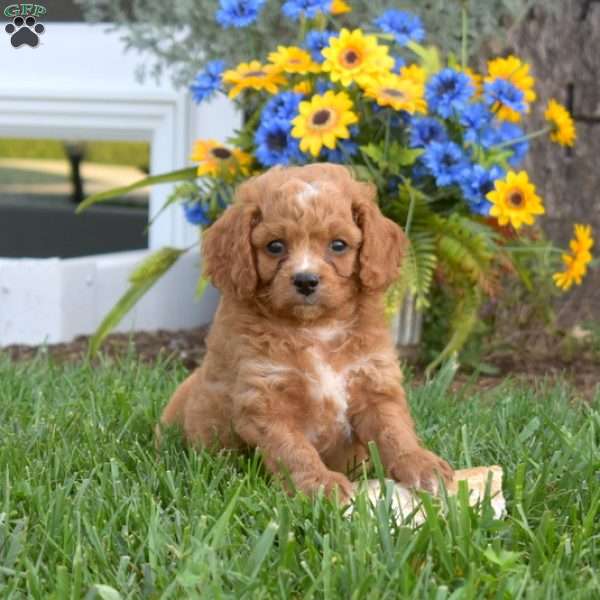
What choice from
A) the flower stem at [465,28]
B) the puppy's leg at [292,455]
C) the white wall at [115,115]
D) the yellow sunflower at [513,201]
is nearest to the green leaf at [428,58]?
the flower stem at [465,28]

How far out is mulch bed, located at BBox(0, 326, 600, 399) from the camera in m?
5.29

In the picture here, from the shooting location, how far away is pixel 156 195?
6.79m

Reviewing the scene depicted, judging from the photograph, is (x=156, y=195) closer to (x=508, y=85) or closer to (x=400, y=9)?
(x=400, y=9)

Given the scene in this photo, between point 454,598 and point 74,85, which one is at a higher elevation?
point 74,85

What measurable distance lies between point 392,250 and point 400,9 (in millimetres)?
2847

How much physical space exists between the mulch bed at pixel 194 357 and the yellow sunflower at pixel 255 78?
1178 mm

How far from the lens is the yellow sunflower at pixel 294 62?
16.5 ft

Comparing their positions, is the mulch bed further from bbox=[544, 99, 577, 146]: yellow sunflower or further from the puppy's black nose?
the puppy's black nose

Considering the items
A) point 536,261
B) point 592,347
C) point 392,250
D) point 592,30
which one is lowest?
point 592,347

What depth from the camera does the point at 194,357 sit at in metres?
5.62

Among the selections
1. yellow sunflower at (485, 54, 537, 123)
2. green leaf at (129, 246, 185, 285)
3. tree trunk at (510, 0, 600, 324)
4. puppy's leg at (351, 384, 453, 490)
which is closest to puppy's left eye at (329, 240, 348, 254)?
puppy's leg at (351, 384, 453, 490)

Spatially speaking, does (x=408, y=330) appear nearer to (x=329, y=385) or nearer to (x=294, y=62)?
(x=294, y=62)

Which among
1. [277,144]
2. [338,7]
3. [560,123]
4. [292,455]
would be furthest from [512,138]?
[292,455]

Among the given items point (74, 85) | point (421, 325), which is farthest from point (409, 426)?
point (74, 85)
